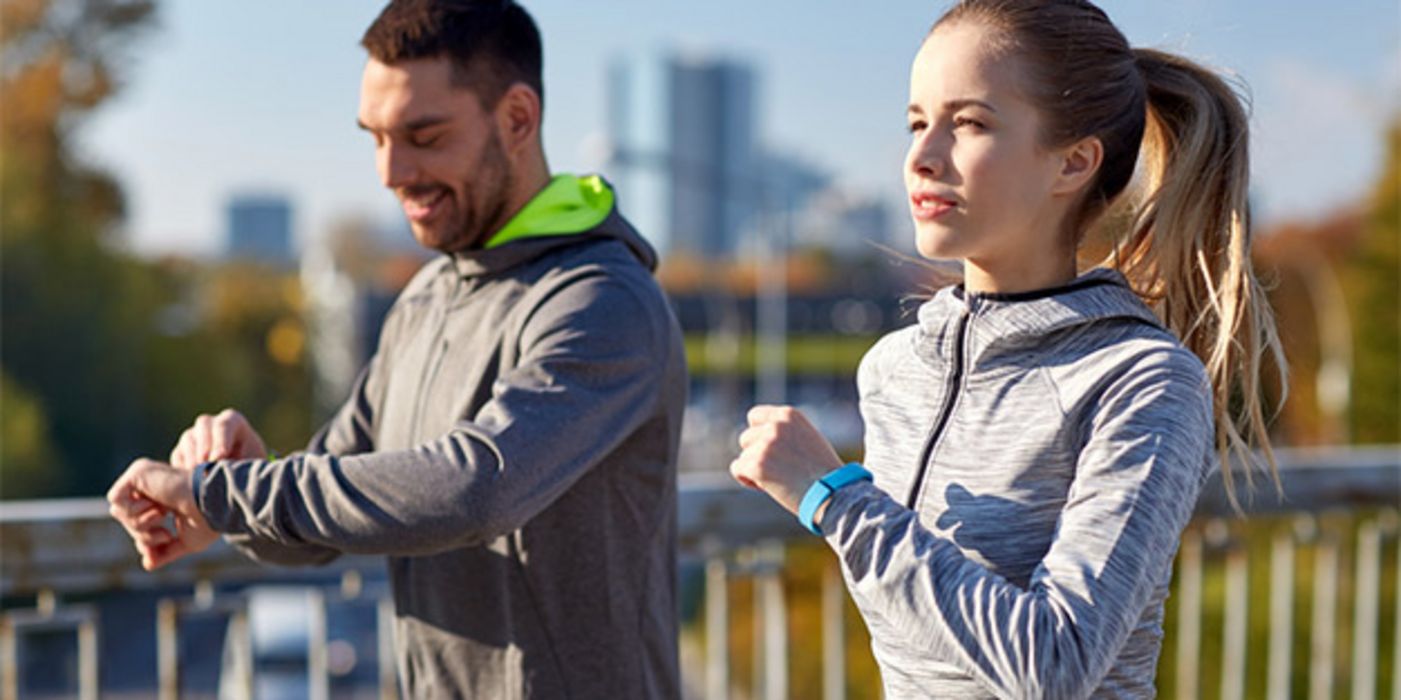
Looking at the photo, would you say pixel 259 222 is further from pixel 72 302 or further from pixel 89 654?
pixel 89 654

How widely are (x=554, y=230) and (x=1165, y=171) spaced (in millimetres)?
886

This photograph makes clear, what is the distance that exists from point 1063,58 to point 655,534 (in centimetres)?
94

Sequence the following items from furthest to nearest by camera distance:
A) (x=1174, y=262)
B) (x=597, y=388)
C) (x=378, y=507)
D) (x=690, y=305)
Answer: (x=690, y=305)
(x=597, y=388)
(x=378, y=507)
(x=1174, y=262)

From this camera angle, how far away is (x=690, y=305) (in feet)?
209

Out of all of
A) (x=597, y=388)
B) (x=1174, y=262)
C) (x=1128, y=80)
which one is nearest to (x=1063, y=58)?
(x=1128, y=80)

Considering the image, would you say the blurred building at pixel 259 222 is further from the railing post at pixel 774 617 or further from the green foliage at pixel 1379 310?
the railing post at pixel 774 617

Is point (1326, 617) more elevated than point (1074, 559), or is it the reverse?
point (1074, 559)

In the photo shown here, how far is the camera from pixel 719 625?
338 centimetres

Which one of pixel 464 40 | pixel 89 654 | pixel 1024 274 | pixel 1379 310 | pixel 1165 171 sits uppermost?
pixel 464 40

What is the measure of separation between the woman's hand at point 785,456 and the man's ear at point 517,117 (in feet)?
2.75

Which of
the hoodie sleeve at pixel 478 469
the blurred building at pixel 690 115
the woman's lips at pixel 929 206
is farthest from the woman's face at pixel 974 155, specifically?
the blurred building at pixel 690 115

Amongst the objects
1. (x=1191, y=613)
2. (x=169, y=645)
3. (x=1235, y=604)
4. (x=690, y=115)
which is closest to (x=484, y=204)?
(x=169, y=645)

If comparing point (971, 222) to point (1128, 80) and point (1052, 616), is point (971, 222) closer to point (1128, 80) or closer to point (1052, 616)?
point (1128, 80)

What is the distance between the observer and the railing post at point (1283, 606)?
12.5ft
